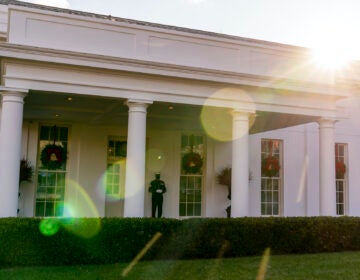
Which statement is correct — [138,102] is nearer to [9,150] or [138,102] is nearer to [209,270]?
[9,150]

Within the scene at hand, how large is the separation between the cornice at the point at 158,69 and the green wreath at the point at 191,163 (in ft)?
17.0

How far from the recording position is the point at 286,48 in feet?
37.2

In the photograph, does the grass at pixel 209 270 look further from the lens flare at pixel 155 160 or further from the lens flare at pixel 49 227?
→ the lens flare at pixel 155 160

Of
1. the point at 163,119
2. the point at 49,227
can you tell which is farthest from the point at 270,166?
the point at 49,227

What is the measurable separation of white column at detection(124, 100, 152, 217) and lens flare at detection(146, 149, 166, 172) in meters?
5.18

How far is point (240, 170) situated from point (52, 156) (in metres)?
6.31

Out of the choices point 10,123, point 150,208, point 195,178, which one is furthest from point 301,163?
point 10,123

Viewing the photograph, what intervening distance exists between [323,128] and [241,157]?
275cm

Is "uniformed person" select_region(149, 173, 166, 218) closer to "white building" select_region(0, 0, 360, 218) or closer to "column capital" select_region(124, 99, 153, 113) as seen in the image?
"white building" select_region(0, 0, 360, 218)

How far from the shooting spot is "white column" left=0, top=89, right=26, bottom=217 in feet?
27.6

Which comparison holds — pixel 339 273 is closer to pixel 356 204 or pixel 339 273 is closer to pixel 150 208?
pixel 150 208

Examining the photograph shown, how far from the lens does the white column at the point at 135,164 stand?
9195 millimetres

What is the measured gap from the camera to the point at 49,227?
7.77 metres

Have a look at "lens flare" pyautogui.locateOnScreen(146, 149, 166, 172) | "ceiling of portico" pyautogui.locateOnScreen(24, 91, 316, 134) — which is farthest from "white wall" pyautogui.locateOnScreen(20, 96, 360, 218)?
"ceiling of portico" pyautogui.locateOnScreen(24, 91, 316, 134)
